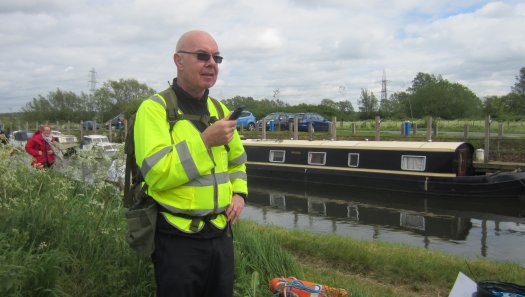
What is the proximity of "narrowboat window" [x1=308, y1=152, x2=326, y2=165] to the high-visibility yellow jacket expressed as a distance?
51.2ft

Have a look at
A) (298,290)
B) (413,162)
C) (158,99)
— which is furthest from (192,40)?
(413,162)

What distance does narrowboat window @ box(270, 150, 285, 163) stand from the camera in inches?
768

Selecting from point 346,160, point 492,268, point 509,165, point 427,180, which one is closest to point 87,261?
point 492,268

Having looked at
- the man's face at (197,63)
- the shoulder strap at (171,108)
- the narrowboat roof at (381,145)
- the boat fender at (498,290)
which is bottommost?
the boat fender at (498,290)

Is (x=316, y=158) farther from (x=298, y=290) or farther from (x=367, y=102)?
(x=367, y=102)

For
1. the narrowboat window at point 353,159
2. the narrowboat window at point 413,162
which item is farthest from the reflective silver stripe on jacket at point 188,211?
the narrowboat window at point 353,159

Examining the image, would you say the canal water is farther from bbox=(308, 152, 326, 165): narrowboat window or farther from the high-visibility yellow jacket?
the high-visibility yellow jacket

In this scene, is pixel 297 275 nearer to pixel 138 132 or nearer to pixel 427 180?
pixel 138 132

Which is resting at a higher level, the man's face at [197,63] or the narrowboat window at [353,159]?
the man's face at [197,63]

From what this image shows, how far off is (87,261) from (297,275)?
212 centimetres

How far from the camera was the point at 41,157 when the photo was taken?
8.84 metres

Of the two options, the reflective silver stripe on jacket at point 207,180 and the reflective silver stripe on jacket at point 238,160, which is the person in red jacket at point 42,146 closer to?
the reflective silver stripe on jacket at point 238,160

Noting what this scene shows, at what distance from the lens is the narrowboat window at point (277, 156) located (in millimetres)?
19500

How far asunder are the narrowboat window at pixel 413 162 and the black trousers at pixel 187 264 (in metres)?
14.0
